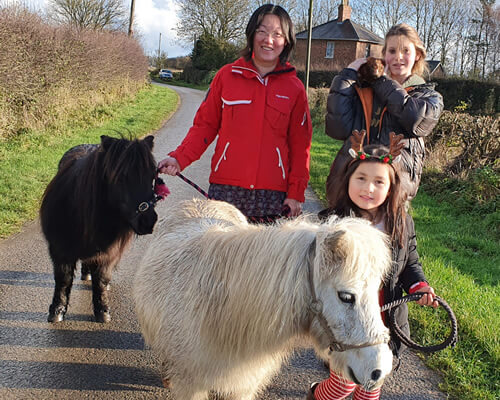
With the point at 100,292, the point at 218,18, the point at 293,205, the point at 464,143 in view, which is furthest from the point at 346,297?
the point at 218,18

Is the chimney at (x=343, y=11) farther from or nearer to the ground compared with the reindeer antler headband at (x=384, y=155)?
farther from the ground

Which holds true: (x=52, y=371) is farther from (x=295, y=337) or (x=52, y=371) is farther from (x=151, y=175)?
(x=295, y=337)

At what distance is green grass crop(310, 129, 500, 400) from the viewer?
3.10 m

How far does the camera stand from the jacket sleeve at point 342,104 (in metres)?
3.10

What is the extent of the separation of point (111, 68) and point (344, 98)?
624 inches

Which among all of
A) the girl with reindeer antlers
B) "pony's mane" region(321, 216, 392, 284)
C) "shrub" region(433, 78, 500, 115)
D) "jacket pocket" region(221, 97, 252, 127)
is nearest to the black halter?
"jacket pocket" region(221, 97, 252, 127)

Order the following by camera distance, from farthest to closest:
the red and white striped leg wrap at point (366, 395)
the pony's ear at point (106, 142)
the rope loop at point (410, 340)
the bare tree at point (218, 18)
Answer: the bare tree at point (218, 18) < the pony's ear at point (106, 142) < the red and white striped leg wrap at point (366, 395) < the rope loop at point (410, 340)

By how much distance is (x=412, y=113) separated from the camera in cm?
294

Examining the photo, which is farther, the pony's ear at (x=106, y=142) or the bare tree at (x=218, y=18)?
the bare tree at (x=218, y=18)

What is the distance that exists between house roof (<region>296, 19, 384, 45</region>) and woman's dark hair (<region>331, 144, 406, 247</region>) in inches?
1650

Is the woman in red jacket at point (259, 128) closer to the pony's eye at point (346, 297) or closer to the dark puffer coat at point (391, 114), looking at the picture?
the dark puffer coat at point (391, 114)

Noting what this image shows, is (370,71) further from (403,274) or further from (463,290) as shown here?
(463,290)

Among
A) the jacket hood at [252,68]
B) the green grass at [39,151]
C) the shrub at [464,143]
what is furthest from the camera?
the shrub at [464,143]

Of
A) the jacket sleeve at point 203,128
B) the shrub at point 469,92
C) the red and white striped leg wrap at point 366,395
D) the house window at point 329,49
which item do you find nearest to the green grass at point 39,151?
the jacket sleeve at point 203,128
